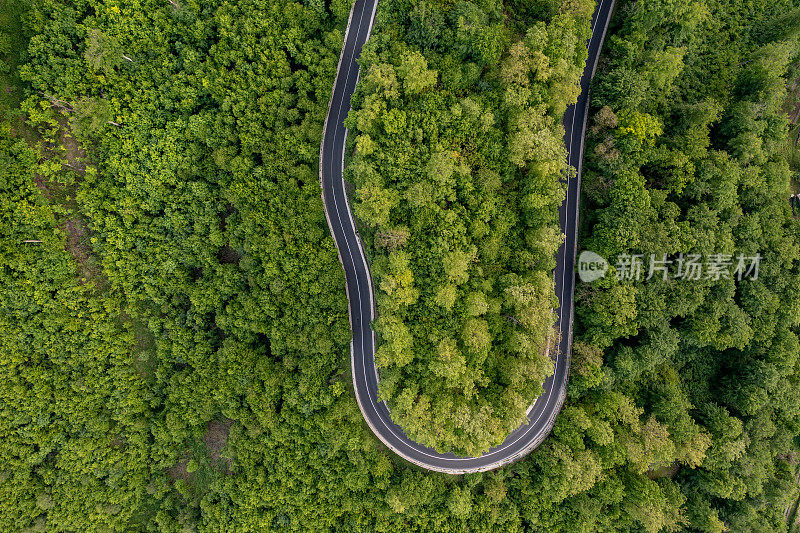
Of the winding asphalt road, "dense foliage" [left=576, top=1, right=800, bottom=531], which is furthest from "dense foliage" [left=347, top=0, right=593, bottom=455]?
"dense foliage" [left=576, top=1, right=800, bottom=531]

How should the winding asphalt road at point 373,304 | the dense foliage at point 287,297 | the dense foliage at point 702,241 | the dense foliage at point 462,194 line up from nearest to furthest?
the dense foliage at point 462,194 < the dense foliage at point 702,241 < the dense foliage at point 287,297 < the winding asphalt road at point 373,304

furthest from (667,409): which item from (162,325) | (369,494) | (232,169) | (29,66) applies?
(29,66)

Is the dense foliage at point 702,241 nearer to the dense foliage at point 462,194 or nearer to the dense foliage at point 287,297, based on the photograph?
the dense foliage at point 287,297

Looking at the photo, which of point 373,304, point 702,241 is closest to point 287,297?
point 373,304

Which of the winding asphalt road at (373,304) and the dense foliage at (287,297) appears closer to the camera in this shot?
the dense foliage at (287,297)

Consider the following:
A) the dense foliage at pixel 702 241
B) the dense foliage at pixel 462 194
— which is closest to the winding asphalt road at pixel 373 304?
the dense foliage at pixel 702 241

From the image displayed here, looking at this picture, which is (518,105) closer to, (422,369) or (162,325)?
(422,369)
